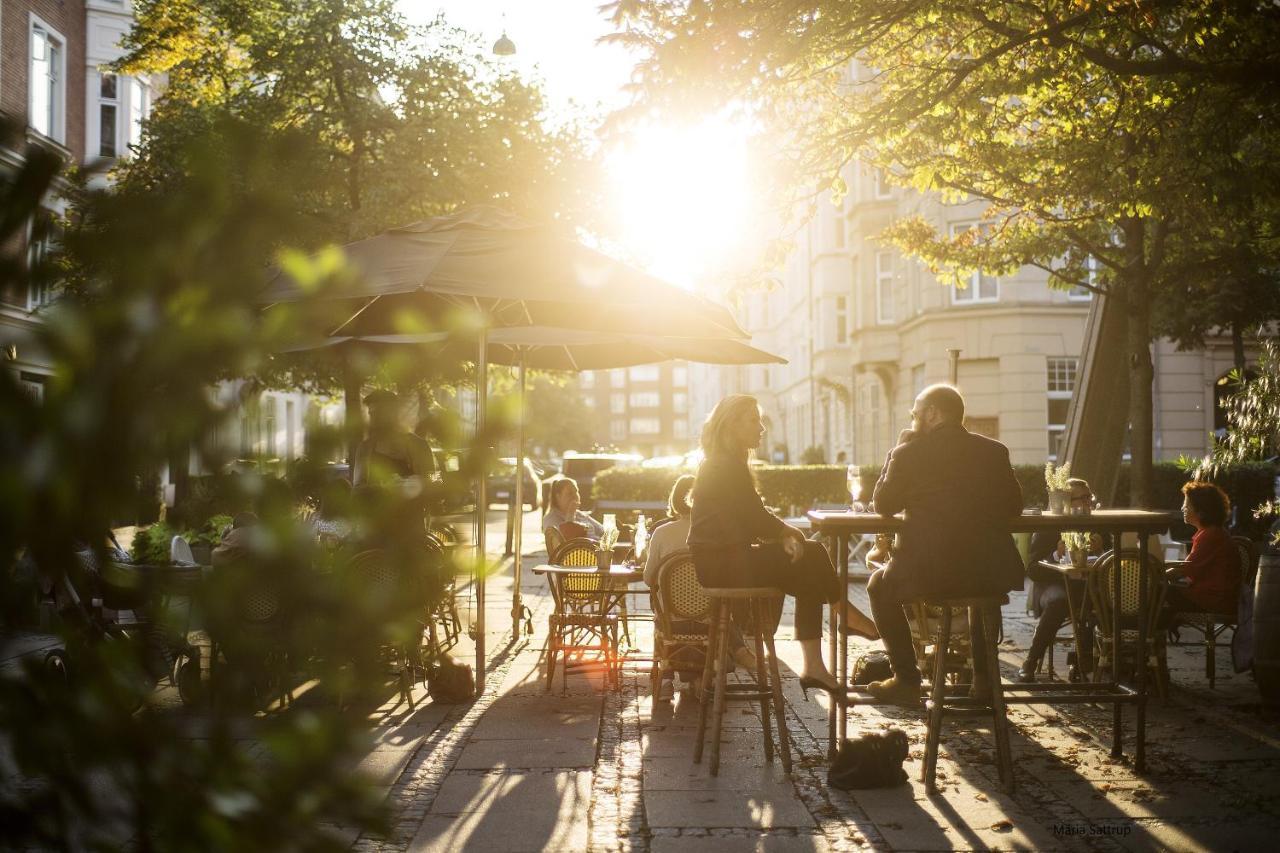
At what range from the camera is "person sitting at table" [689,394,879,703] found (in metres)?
6.25

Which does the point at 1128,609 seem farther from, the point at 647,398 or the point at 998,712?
the point at 647,398

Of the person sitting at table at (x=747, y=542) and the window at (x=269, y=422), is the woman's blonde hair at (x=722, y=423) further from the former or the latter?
the window at (x=269, y=422)

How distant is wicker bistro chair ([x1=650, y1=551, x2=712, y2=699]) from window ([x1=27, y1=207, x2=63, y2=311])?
5.69 meters

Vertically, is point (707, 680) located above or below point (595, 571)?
below

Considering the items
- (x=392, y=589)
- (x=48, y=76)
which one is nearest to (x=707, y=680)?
(x=392, y=589)

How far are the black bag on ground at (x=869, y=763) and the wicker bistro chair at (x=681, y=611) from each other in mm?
1363

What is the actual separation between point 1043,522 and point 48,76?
28.8m

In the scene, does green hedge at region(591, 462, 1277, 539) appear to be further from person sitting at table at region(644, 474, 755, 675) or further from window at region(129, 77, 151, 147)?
window at region(129, 77, 151, 147)

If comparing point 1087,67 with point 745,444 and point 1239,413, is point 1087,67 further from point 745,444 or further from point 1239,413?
point 745,444

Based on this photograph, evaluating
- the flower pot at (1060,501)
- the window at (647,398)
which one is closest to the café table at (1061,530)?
the flower pot at (1060,501)

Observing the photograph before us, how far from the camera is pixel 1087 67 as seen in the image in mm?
9977

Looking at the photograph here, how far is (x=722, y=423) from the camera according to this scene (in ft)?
21.6

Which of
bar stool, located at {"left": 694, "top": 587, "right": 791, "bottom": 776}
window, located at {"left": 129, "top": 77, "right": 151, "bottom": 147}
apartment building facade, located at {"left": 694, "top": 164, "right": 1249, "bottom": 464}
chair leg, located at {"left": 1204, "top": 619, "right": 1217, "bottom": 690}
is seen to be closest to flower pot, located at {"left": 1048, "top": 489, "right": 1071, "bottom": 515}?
bar stool, located at {"left": 694, "top": 587, "right": 791, "bottom": 776}

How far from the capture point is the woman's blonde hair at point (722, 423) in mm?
6566
